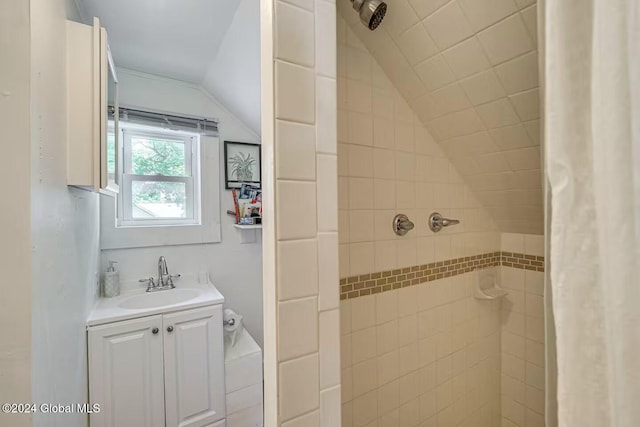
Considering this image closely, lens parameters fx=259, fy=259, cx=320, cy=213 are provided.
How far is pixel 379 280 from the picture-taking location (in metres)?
0.96

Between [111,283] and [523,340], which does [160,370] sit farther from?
[523,340]

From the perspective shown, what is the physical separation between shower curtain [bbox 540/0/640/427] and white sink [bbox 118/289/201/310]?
192 cm

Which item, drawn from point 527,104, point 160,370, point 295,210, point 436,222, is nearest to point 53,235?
point 295,210

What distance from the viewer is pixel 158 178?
2033mm

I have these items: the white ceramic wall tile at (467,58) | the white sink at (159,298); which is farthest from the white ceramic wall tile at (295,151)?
the white sink at (159,298)

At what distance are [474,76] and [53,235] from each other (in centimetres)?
147

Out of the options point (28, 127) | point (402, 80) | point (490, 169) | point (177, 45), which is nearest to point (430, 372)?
point (490, 169)

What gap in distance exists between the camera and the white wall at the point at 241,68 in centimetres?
127

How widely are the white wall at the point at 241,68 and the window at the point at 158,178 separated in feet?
1.42

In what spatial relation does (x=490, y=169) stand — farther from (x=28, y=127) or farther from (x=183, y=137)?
(x=183, y=137)

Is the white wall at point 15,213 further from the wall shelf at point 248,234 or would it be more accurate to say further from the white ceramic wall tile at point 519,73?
the wall shelf at point 248,234

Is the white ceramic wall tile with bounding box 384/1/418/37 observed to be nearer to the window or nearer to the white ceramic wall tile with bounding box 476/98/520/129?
the white ceramic wall tile with bounding box 476/98/520/129

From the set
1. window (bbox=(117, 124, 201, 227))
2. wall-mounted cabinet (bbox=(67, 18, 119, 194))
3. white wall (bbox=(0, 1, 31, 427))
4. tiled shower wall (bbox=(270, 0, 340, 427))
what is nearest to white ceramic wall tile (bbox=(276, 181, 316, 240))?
tiled shower wall (bbox=(270, 0, 340, 427))

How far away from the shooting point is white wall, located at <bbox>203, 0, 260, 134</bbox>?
4.17 feet
